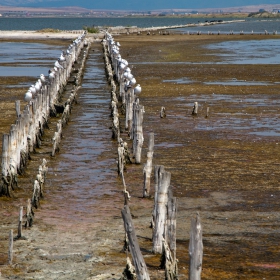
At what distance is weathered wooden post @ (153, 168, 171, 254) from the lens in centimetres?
1107

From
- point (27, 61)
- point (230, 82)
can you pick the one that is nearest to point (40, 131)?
point (230, 82)

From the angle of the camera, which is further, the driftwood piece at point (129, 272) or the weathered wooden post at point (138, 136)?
the weathered wooden post at point (138, 136)

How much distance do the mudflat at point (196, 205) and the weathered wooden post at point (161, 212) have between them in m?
0.20

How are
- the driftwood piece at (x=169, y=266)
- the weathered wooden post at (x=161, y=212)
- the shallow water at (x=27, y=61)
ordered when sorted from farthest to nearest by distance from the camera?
1. the shallow water at (x=27, y=61)
2. the weathered wooden post at (x=161, y=212)
3. the driftwood piece at (x=169, y=266)

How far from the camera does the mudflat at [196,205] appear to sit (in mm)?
10766

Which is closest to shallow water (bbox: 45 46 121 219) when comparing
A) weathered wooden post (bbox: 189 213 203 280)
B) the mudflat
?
the mudflat

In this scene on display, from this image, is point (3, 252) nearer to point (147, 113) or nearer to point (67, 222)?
point (67, 222)

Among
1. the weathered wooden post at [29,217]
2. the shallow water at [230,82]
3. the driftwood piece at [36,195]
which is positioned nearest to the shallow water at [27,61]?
the shallow water at [230,82]

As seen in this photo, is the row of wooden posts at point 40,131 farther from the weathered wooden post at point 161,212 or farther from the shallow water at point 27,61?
the shallow water at point 27,61

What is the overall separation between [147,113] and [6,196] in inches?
456

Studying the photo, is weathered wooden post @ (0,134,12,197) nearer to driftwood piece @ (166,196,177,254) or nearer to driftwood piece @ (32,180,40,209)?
driftwood piece @ (32,180,40,209)

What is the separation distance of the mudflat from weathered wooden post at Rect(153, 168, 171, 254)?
0.20 meters

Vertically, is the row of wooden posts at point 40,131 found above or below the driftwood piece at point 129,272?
below

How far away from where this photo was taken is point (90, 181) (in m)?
16.2
